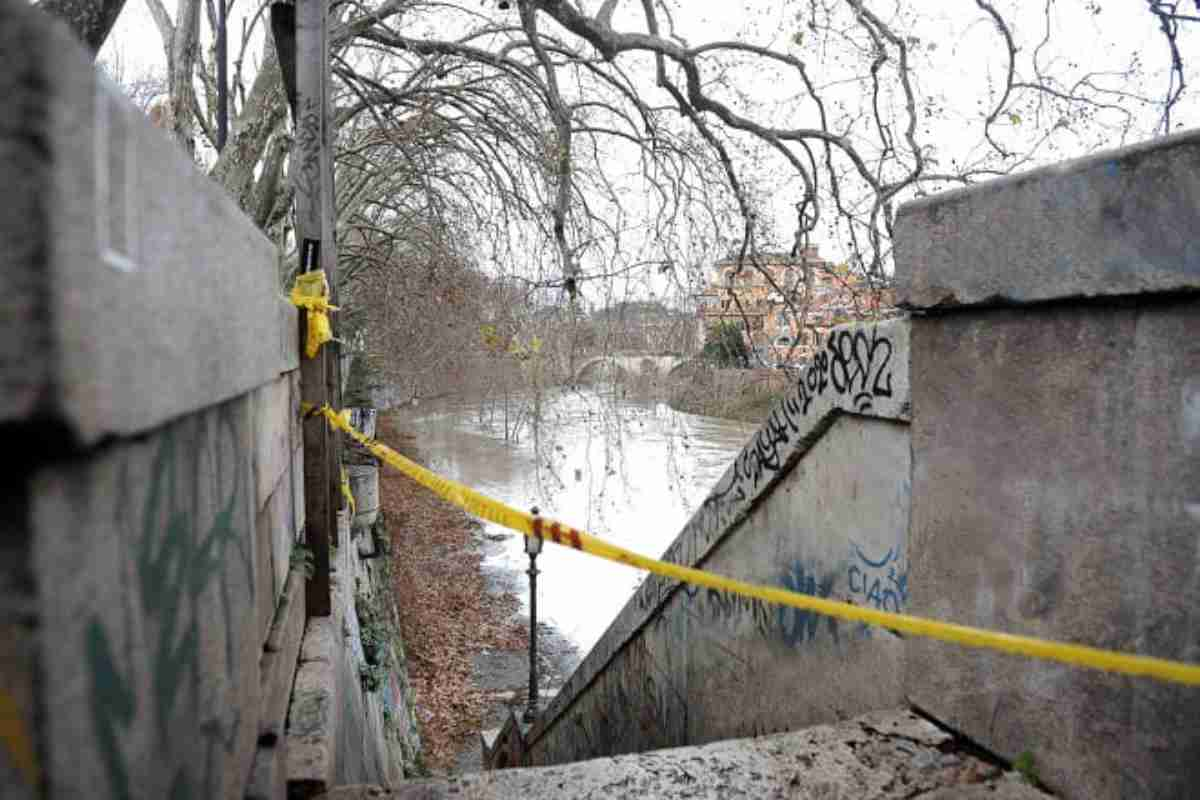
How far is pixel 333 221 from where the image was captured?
4559 mm

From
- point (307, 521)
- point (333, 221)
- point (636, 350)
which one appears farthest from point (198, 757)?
point (636, 350)

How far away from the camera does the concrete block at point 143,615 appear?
26.8 inches

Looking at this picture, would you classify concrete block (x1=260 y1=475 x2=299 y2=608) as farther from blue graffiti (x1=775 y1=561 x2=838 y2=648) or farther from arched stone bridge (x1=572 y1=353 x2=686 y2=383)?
arched stone bridge (x1=572 y1=353 x2=686 y2=383)

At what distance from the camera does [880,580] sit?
8.75ft

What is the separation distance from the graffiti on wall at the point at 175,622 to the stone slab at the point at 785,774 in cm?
99

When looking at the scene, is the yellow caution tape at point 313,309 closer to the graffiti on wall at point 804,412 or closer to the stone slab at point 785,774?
the stone slab at point 785,774

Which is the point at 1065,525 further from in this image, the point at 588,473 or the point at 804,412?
the point at 588,473

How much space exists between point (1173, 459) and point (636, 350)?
5610mm

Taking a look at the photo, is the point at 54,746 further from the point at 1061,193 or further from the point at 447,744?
the point at 447,744

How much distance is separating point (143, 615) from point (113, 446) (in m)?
0.23

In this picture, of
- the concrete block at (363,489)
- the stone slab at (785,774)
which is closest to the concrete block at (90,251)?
the stone slab at (785,774)

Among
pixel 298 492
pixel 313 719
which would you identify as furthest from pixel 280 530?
pixel 298 492

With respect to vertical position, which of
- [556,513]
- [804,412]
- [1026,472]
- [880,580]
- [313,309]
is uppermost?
[313,309]

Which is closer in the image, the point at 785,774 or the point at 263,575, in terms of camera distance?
the point at 263,575
